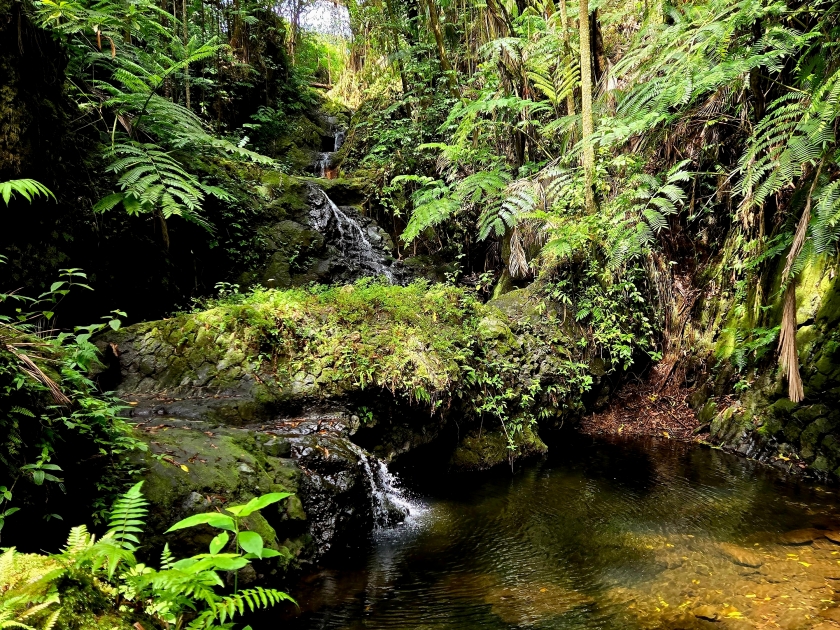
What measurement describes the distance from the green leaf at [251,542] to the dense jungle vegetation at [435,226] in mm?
13

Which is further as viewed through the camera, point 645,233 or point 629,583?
point 645,233

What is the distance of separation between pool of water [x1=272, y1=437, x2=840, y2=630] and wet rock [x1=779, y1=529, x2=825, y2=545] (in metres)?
0.02

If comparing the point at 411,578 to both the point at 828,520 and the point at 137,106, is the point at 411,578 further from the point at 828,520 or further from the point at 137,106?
the point at 137,106

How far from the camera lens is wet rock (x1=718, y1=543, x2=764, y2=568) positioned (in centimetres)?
367

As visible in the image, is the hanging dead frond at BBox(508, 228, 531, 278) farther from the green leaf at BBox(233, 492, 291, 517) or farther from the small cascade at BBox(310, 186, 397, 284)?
the green leaf at BBox(233, 492, 291, 517)

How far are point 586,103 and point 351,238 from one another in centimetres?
528

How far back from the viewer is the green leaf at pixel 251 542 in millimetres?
1153

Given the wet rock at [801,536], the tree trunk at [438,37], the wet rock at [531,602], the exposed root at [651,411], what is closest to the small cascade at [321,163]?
the tree trunk at [438,37]

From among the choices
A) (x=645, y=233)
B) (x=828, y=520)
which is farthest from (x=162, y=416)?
(x=828, y=520)

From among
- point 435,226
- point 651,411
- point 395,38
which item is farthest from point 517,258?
point 395,38

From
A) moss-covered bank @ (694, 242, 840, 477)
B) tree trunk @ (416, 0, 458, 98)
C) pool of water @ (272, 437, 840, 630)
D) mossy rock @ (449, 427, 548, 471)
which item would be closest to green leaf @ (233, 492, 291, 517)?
pool of water @ (272, 437, 840, 630)

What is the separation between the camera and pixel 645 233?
6.01 m

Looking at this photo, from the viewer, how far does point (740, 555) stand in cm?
380

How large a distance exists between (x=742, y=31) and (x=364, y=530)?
7.43 metres
